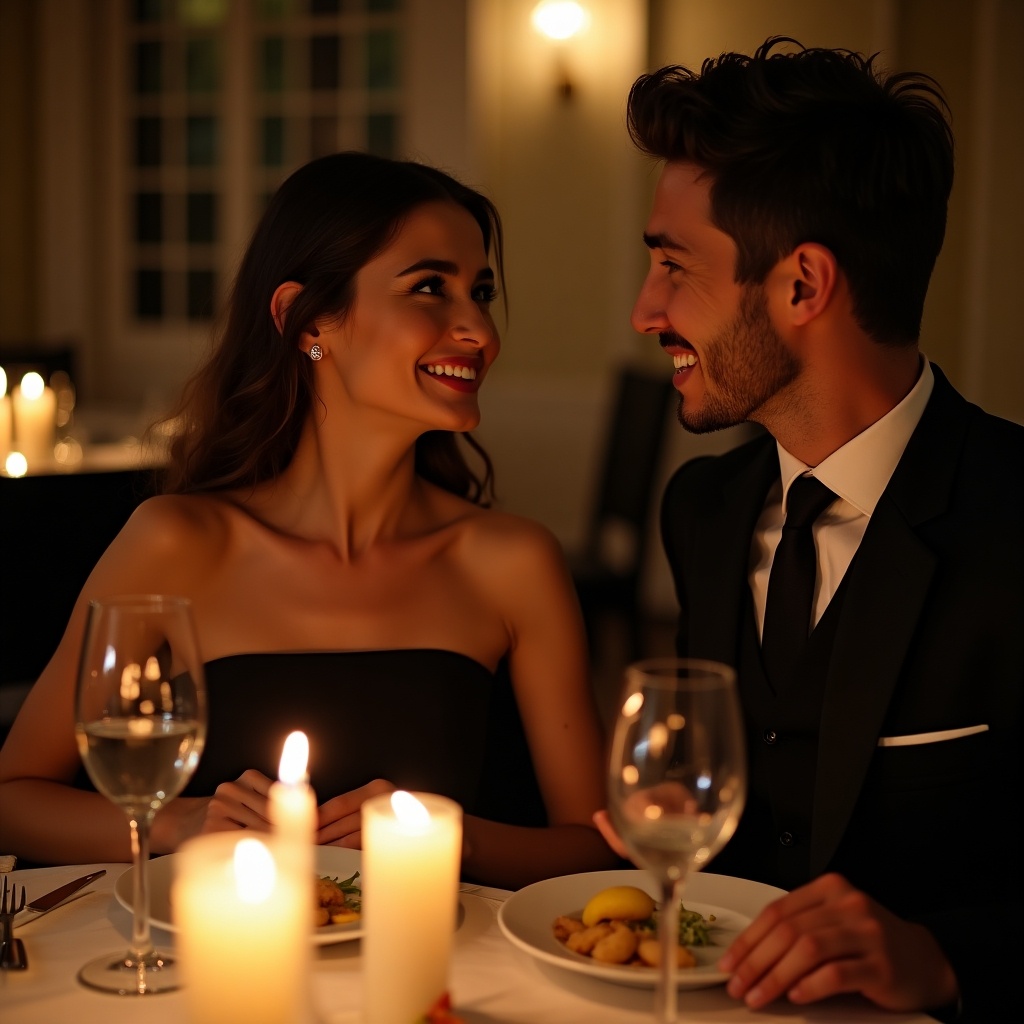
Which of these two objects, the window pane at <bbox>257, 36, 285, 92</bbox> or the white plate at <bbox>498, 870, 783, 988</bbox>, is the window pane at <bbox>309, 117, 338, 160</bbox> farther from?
the white plate at <bbox>498, 870, 783, 988</bbox>

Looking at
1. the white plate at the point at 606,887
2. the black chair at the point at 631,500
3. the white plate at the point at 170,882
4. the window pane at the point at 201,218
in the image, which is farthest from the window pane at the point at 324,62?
the white plate at the point at 606,887

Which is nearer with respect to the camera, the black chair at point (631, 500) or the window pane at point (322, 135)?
the black chair at point (631, 500)

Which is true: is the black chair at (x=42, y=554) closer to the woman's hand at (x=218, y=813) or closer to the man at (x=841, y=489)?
the woman's hand at (x=218, y=813)

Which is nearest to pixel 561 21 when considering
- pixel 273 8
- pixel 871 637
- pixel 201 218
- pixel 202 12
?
pixel 273 8

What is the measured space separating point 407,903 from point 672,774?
215mm

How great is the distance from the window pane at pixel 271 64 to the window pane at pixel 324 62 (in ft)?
0.57

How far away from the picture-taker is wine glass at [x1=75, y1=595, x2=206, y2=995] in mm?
1151

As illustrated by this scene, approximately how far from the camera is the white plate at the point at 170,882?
1.27m

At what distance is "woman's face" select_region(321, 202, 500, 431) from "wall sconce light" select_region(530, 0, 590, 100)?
482 cm

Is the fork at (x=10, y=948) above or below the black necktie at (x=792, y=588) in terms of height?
below

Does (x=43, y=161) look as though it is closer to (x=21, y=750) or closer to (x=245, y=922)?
(x=21, y=750)

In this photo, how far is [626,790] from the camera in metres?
1.01

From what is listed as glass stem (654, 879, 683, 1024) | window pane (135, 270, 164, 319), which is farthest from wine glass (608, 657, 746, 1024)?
window pane (135, 270, 164, 319)

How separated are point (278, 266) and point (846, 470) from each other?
917mm
